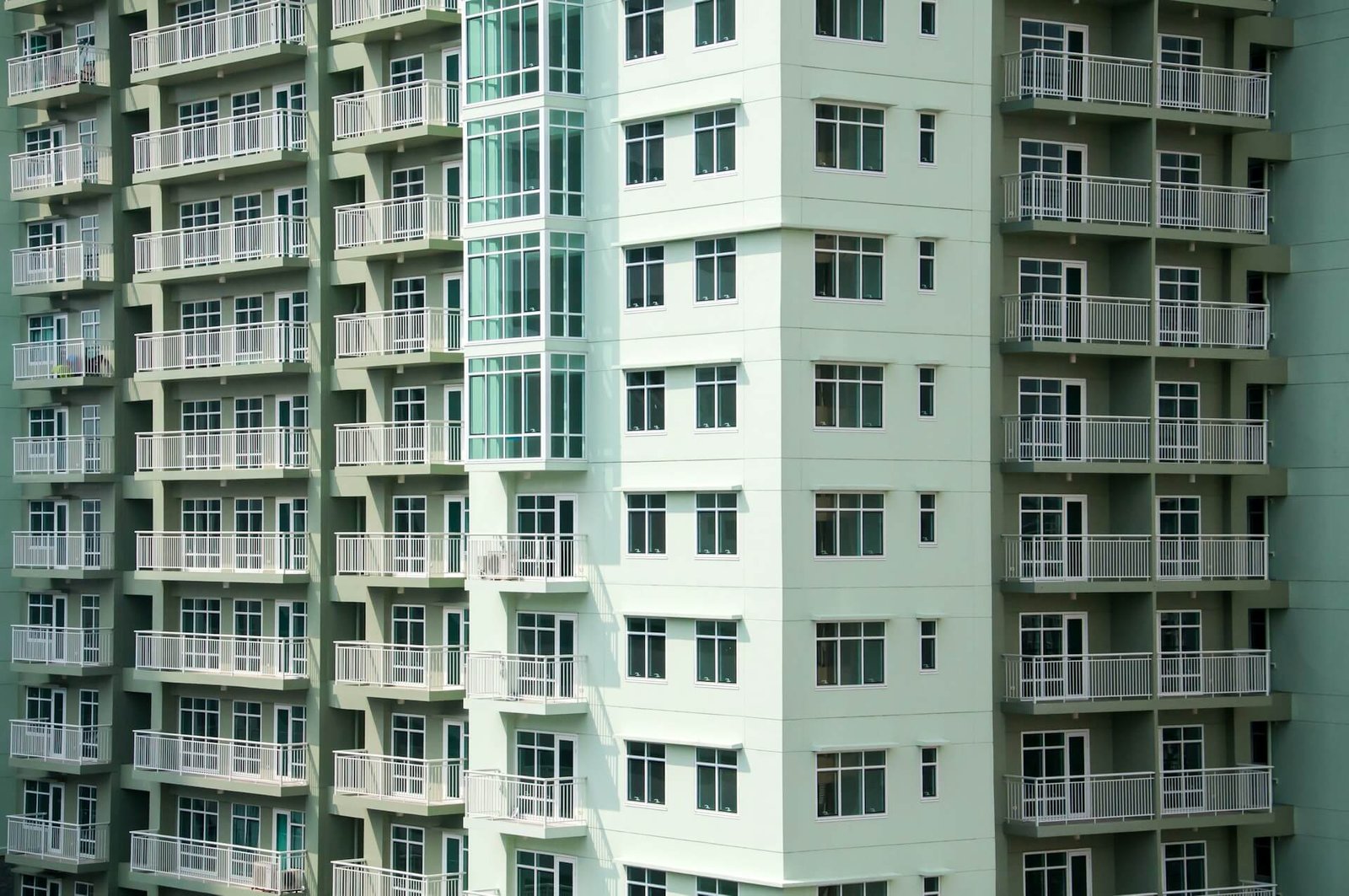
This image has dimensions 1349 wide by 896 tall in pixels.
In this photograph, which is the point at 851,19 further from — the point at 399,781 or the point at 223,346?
the point at 399,781

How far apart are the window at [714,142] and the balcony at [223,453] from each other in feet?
43.6

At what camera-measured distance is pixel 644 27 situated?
47.4 m

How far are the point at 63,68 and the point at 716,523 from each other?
945 inches

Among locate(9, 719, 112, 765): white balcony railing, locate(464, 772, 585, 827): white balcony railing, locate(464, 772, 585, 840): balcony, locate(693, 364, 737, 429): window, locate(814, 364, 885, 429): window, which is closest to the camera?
locate(814, 364, 885, 429): window

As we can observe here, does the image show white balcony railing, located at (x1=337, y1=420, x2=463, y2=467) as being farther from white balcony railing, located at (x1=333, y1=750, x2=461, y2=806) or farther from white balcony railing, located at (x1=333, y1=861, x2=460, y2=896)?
white balcony railing, located at (x1=333, y1=861, x2=460, y2=896)

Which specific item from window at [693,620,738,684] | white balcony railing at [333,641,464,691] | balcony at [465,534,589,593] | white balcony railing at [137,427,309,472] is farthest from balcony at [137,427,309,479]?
window at [693,620,738,684]

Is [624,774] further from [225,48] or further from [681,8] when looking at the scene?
[225,48]

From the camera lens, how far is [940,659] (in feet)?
151

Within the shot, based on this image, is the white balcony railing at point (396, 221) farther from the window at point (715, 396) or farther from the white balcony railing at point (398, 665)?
the white balcony railing at point (398, 665)

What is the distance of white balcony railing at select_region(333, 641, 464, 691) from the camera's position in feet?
170

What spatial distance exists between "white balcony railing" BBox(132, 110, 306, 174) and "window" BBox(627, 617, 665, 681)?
49.4 ft

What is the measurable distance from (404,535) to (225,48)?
12.5 m

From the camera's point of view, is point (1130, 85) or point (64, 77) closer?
point (1130, 85)

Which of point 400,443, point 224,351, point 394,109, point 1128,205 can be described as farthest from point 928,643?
point 224,351
